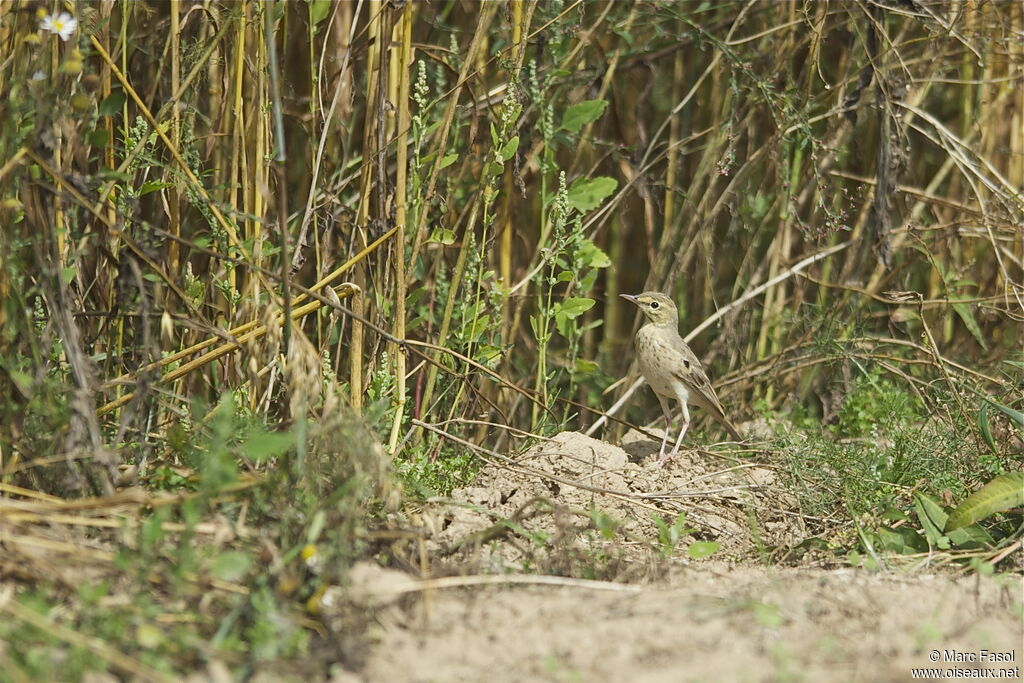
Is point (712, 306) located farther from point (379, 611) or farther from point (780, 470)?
point (379, 611)

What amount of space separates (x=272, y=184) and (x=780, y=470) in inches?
98.3

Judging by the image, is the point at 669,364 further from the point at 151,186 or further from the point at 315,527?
the point at 315,527

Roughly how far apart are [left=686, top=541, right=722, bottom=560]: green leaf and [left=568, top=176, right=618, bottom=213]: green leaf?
1.64 m

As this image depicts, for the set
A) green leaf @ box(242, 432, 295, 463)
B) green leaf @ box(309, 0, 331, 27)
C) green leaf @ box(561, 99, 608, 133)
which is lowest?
green leaf @ box(242, 432, 295, 463)

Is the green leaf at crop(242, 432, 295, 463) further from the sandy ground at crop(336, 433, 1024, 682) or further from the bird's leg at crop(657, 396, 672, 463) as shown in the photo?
the bird's leg at crop(657, 396, 672, 463)

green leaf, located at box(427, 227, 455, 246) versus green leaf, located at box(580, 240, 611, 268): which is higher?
green leaf, located at box(427, 227, 455, 246)

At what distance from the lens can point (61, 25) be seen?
3500 mm

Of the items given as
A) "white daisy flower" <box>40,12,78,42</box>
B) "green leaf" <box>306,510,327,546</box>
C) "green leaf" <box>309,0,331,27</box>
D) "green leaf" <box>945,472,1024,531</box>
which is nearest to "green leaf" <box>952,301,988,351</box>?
"green leaf" <box>945,472,1024,531</box>

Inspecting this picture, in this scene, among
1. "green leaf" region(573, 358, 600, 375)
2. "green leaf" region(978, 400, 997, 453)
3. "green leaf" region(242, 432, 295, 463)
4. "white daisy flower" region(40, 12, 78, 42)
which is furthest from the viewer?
"green leaf" region(573, 358, 600, 375)

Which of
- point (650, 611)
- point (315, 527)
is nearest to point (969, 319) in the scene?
point (650, 611)

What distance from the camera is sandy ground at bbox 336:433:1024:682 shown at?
2855 millimetres

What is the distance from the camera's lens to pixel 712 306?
6.38 m

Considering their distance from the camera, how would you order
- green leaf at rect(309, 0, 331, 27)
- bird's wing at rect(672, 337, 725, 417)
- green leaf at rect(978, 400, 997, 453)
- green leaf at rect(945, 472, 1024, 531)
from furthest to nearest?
bird's wing at rect(672, 337, 725, 417) < green leaf at rect(309, 0, 331, 27) < green leaf at rect(978, 400, 997, 453) < green leaf at rect(945, 472, 1024, 531)

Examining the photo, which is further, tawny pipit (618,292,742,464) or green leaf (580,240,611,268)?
tawny pipit (618,292,742,464)
